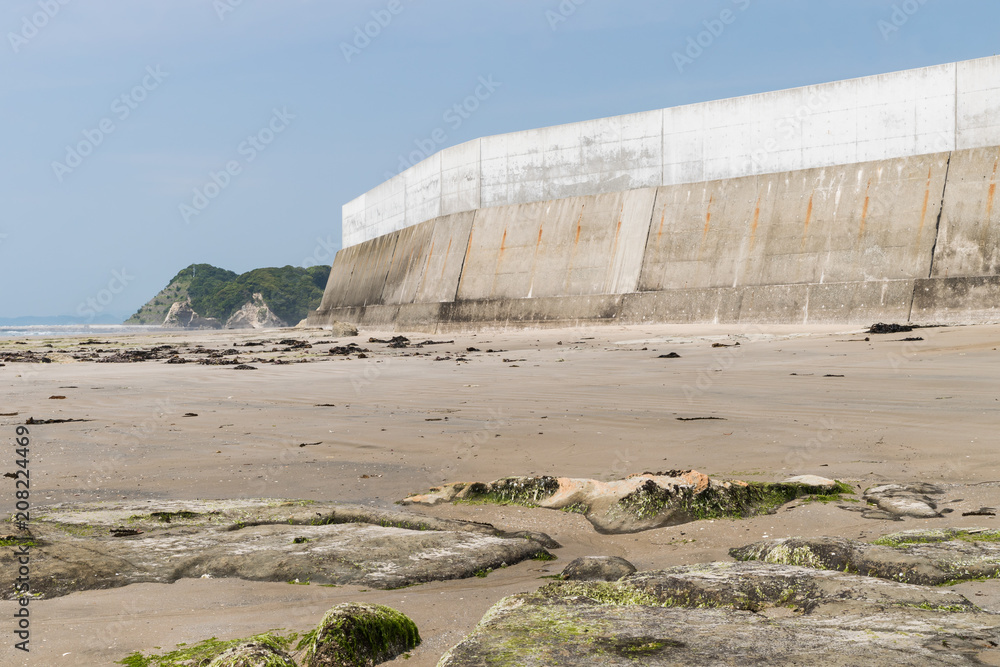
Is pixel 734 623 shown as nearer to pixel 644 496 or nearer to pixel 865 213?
pixel 644 496

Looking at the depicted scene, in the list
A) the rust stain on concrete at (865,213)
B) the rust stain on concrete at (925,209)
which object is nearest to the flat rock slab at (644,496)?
the rust stain on concrete at (925,209)

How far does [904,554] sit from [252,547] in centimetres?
197

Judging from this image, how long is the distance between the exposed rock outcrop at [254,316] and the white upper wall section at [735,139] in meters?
87.8

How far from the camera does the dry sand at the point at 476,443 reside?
203cm

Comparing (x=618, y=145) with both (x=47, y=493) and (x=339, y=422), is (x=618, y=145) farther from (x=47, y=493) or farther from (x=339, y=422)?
(x=47, y=493)

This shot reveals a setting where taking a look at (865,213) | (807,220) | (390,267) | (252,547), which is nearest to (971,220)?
(865,213)

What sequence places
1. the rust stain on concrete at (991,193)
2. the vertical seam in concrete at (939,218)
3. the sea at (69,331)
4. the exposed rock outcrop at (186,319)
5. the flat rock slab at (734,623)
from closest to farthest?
the flat rock slab at (734,623)
the rust stain on concrete at (991,193)
the vertical seam in concrete at (939,218)
the sea at (69,331)
the exposed rock outcrop at (186,319)

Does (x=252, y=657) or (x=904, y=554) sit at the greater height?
(x=904, y=554)

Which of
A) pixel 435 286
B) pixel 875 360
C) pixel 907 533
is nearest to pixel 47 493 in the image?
pixel 907 533

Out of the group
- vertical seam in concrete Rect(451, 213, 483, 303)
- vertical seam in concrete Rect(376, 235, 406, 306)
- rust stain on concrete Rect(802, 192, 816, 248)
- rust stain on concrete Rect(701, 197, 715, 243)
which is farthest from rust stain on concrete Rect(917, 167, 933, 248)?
vertical seam in concrete Rect(376, 235, 406, 306)

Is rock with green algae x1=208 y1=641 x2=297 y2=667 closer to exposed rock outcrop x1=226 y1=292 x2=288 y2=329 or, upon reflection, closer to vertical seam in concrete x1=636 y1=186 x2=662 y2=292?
vertical seam in concrete x1=636 y1=186 x2=662 y2=292

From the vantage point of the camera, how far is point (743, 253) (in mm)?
14922

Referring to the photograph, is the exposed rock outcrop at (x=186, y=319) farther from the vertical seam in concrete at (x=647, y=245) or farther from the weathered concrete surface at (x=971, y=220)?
the weathered concrete surface at (x=971, y=220)

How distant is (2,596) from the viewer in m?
2.06
